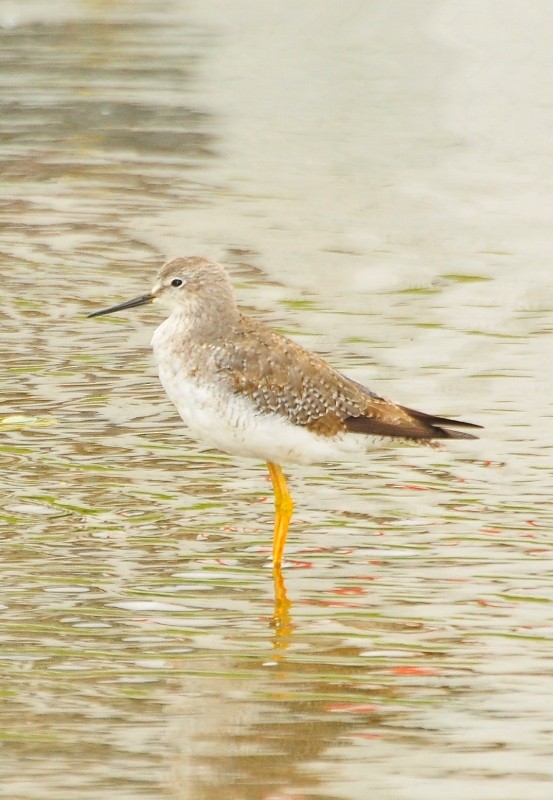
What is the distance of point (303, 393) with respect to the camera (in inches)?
322

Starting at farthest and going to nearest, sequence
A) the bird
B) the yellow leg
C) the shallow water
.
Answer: the bird, the yellow leg, the shallow water

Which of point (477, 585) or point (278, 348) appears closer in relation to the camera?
point (477, 585)

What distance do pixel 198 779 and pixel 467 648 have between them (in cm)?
163

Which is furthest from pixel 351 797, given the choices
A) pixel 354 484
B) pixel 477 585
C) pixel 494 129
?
pixel 494 129

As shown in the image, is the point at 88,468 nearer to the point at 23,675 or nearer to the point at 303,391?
the point at 303,391

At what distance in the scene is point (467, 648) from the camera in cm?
683

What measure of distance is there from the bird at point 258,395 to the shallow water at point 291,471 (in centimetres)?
41

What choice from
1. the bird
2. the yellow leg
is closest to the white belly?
the bird

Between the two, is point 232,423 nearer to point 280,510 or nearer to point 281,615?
point 280,510

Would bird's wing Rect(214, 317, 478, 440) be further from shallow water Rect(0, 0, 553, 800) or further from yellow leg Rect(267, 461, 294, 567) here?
shallow water Rect(0, 0, 553, 800)

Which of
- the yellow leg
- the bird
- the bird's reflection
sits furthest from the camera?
the bird

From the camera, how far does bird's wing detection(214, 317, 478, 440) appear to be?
805 centimetres

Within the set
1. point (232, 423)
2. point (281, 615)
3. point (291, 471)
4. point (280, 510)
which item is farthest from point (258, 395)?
point (291, 471)

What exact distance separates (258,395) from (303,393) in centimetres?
27
